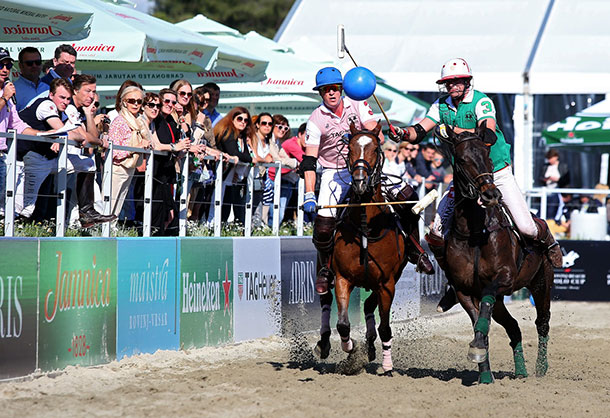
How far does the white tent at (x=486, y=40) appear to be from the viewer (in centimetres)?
2256

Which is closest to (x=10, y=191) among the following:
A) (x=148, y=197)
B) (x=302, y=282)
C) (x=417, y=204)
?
(x=148, y=197)

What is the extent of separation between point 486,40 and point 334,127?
1593 cm

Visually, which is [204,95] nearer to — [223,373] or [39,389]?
[223,373]

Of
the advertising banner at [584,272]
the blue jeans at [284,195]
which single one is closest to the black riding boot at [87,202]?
the blue jeans at [284,195]

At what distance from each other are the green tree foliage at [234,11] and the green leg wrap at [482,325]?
161 ft

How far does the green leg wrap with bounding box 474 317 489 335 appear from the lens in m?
9.16

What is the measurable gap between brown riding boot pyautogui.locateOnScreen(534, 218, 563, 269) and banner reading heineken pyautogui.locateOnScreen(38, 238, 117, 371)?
168 inches

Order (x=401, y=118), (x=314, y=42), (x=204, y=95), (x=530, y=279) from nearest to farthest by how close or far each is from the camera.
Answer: (x=530, y=279), (x=204, y=95), (x=401, y=118), (x=314, y=42)

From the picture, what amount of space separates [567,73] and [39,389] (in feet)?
54.5

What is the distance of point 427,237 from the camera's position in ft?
32.7

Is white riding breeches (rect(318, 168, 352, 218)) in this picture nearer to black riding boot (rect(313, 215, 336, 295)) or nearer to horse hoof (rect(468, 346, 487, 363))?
black riding boot (rect(313, 215, 336, 295))

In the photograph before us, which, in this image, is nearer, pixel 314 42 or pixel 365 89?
pixel 365 89

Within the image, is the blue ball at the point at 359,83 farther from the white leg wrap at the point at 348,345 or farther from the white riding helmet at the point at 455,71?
the white leg wrap at the point at 348,345

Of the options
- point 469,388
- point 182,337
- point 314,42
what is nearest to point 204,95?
point 182,337
